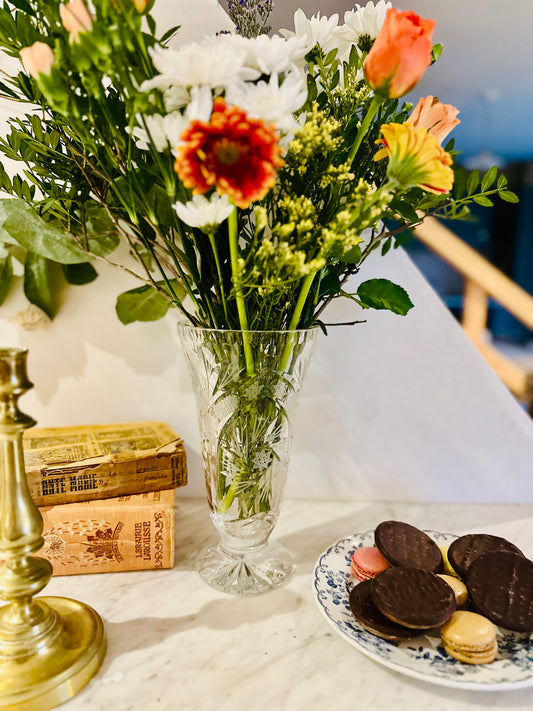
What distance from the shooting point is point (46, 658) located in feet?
1.45

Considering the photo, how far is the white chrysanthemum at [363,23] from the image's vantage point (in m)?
0.51

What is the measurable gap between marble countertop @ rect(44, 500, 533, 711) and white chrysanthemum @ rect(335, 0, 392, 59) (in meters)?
0.62

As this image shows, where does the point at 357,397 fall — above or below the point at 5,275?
below

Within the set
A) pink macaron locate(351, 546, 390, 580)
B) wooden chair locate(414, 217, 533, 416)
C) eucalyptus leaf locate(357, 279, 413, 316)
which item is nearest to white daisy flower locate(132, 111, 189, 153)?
eucalyptus leaf locate(357, 279, 413, 316)

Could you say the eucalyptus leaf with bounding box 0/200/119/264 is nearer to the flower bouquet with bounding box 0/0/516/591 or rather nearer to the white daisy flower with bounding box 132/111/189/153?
the flower bouquet with bounding box 0/0/516/591

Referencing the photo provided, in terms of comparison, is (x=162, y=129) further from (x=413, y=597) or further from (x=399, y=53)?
(x=413, y=597)

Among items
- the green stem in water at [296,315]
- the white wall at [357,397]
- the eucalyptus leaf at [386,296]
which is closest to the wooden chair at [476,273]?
the white wall at [357,397]

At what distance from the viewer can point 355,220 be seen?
45 cm

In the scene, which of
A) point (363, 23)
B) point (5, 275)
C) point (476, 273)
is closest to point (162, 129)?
point (363, 23)

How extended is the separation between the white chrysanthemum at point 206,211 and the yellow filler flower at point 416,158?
152 mm

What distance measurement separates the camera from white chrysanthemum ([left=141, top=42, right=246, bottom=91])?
0.37 meters

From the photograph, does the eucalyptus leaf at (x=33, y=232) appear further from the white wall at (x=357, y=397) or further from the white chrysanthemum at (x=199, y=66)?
the white chrysanthemum at (x=199, y=66)

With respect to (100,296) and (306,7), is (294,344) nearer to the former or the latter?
(100,296)

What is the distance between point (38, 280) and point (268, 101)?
537mm
